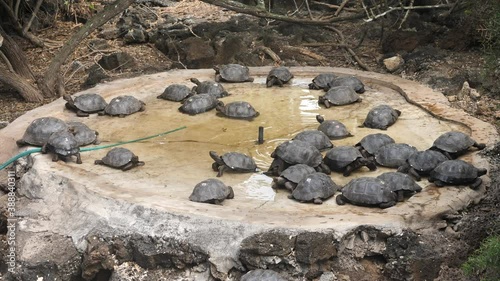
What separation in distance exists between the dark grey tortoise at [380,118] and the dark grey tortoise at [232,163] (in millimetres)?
1972

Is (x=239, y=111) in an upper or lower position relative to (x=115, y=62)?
upper

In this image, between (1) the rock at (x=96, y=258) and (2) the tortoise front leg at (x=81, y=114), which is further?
(2) the tortoise front leg at (x=81, y=114)

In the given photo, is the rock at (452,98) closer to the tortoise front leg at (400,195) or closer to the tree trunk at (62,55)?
the tortoise front leg at (400,195)

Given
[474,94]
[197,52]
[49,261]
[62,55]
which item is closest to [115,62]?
[62,55]

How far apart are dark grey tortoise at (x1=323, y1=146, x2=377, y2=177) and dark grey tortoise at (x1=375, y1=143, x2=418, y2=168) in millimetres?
151

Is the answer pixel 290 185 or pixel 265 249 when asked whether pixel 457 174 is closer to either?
pixel 290 185

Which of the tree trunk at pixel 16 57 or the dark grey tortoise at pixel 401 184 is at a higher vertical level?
the dark grey tortoise at pixel 401 184

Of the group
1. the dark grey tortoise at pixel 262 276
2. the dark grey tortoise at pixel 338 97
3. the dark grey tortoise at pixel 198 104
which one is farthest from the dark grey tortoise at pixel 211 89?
the dark grey tortoise at pixel 262 276

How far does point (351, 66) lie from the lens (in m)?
12.5

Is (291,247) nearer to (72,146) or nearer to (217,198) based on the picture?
(217,198)

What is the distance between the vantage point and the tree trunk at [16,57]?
38.1 feet

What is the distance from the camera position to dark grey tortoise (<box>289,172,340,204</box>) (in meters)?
7.06

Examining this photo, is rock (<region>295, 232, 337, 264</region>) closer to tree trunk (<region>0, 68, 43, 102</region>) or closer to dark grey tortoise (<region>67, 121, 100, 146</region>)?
dark grey tortoise (<region>67, 121, 100, 146</region>)

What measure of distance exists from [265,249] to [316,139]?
2.46m
